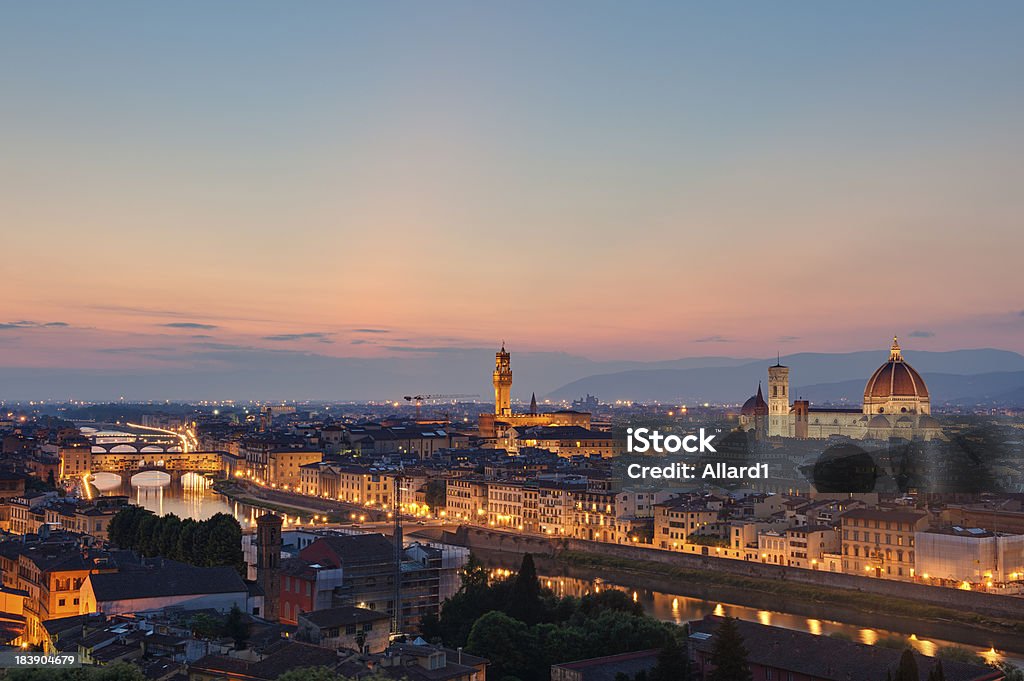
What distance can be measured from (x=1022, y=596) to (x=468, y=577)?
31.9ft

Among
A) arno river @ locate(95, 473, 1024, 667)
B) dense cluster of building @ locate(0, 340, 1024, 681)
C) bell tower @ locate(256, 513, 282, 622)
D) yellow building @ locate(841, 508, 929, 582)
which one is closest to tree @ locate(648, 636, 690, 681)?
dense cluster of building @ locate(0, 340, 1024, 681)

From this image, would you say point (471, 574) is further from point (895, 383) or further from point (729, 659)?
point (895, 383)

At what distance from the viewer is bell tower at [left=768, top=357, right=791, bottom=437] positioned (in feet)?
195

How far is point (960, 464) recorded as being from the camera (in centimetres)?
3866

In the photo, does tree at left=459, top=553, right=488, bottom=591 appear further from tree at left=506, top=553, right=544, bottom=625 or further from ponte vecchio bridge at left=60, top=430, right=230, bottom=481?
ponte vecchio bridge at left=60, top=430, right=230, bottom=481

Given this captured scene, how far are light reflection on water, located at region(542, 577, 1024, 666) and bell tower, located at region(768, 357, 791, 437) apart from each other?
3591 cm

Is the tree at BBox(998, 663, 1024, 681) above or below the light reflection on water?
above

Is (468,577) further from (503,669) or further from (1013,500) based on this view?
(1013,500)

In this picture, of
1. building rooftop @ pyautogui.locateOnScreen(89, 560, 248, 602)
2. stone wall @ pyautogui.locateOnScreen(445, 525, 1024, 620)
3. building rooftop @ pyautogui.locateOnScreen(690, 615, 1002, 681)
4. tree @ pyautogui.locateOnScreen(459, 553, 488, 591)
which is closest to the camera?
building rooftop @ pyautogui.locateOnScreen(690, 615, 1002, 681)

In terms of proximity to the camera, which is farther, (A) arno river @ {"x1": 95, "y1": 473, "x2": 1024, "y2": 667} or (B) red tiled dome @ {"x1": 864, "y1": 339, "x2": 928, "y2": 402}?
(B) red tiled dome @ {"x1": 864, "y1": 339, "x2": 928, "y2": 402}

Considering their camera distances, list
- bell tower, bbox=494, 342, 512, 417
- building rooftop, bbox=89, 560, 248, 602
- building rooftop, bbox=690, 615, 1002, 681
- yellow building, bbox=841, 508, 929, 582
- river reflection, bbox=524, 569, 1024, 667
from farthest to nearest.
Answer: bell tower, bbox=494, 342, 512, 417
yellow building, bbox=841, 508, 929, 582
river reflection, bbox=524, 569, 1024, 667
building rooftop, bbox=89, 560, 248, 602
building rooftop, bbox=690, 615, 1002, 681


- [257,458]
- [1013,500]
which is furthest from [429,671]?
[257,458]

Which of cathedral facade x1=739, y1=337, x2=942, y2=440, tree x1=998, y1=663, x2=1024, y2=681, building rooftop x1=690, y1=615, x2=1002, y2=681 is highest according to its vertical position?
cathedral facade x1=739, y1=337, x2=942, y2=440

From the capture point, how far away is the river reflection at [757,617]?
1817 centimetres
